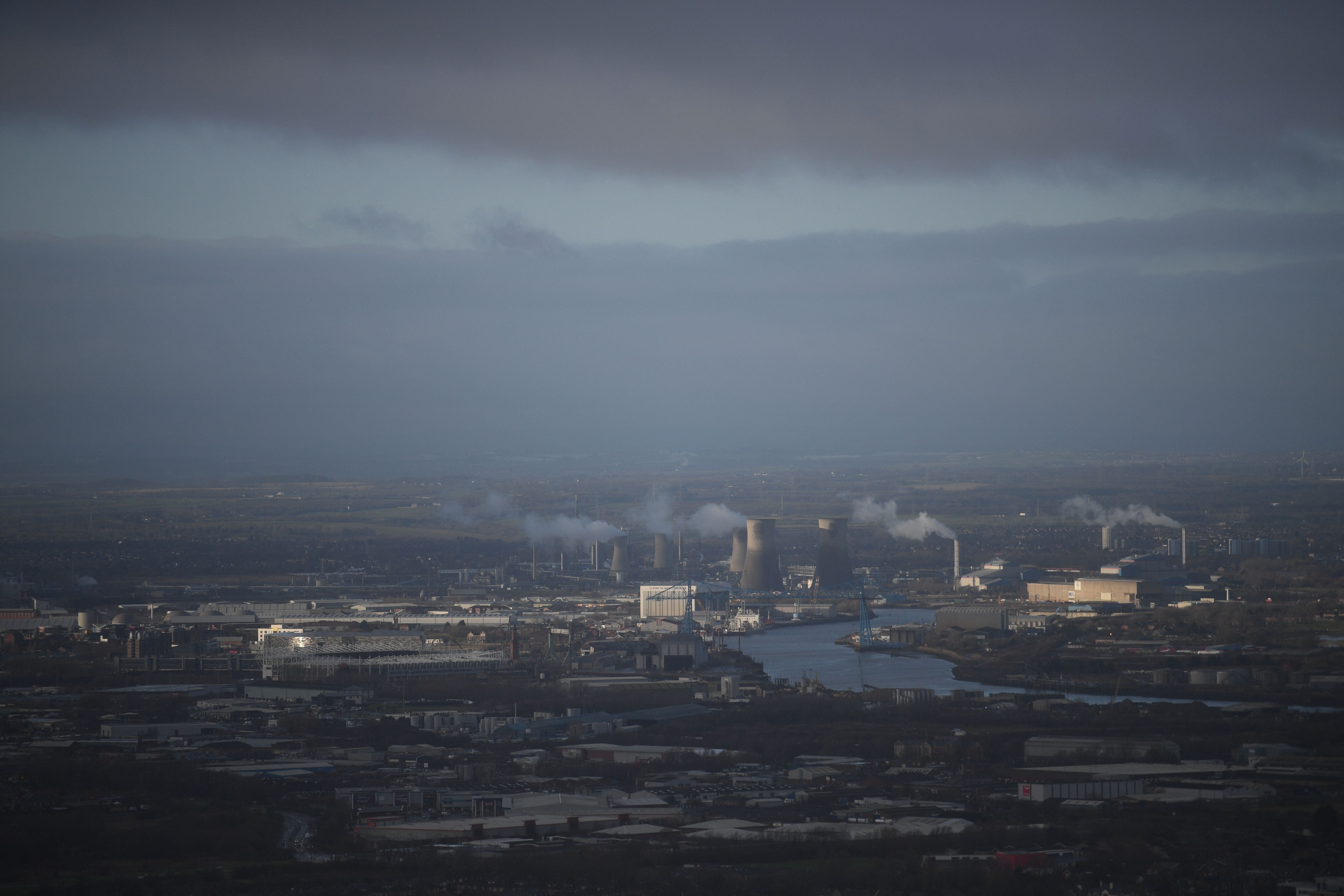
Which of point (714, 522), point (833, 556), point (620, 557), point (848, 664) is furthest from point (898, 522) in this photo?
point (848, 664)

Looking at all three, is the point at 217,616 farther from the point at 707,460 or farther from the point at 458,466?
the point at 707,460

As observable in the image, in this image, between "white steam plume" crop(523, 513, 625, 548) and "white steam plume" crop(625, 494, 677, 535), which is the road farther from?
"white steam plume" crop(523, 513, 625, 548)

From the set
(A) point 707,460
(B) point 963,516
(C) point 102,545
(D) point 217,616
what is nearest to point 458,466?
(A) point 707,460

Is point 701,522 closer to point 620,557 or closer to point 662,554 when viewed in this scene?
point 662,554

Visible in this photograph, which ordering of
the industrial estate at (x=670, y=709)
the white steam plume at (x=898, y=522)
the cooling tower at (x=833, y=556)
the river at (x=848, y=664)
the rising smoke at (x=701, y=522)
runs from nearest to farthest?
the industrial estate at (x=670, y=709)
the river at (x=848, y=664)
the cooling tower at (x=833, y=556)
the white steam plume at (x=898, y=522)
the rising smoke at (x=701, y=522)

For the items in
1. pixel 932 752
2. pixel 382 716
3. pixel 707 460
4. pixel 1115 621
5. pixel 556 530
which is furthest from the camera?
pixel 707 460

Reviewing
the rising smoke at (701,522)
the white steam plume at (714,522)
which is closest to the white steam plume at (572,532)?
the rising smoke at (701,522)

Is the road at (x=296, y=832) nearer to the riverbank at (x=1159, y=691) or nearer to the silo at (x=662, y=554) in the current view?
the riverbank at (x=1159, y=691)
